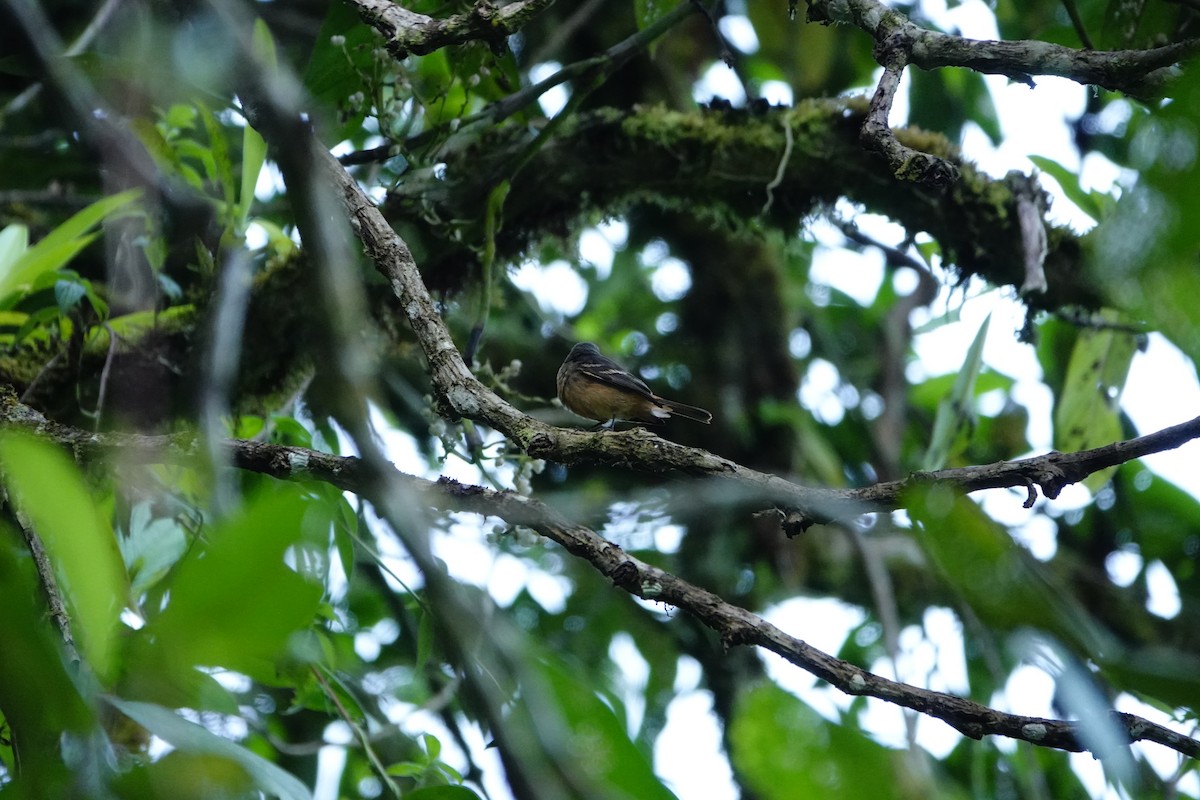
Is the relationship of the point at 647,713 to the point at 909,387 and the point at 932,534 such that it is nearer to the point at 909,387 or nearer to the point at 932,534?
the point at 909,387

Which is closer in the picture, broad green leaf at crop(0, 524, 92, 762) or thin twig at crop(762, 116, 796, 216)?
broad green leaf at crop(0, 524, 92, 762)

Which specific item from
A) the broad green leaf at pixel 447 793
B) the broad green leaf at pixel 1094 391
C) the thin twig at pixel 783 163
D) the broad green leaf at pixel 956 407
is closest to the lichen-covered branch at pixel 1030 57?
the thin twig at pixel 783 163

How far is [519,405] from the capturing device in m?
3.79

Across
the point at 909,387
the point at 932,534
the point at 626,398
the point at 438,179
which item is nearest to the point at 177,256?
the point at 438,179

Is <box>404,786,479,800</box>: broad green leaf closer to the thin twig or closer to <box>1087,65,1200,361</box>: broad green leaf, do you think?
<box>1087,65,1200,361</box>: broad green leaf

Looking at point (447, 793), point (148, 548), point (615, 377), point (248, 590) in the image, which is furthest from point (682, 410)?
point (248, 590)

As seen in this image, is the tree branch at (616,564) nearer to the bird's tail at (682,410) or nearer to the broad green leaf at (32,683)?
the broad green leaf at (32,683)


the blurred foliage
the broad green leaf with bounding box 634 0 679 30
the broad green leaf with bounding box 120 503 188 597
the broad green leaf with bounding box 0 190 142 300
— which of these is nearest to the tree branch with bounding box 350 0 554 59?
the blurred foliage

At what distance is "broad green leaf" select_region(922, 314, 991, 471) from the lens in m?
2.94

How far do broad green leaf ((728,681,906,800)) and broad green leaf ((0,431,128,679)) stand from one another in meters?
0.44

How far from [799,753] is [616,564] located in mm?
818

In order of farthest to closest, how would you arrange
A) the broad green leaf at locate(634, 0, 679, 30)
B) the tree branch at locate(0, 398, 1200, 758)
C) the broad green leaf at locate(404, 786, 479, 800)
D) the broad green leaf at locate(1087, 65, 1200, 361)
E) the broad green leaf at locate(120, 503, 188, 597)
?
1. the broad green leaf at locate(634, 0, 679, 30)
2. the broad green leaf at locate(120, 503, 188, 597)
3. the broad green leaf at locate(404, 786, 479, 800)
4. the tree branch at locate(0, 398, 1200, 758)
5. the broad green leaf at locate(1087, 65, 1200, 361)

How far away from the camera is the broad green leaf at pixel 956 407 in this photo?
2.94 m

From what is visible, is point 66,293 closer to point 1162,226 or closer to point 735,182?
point 735,182
